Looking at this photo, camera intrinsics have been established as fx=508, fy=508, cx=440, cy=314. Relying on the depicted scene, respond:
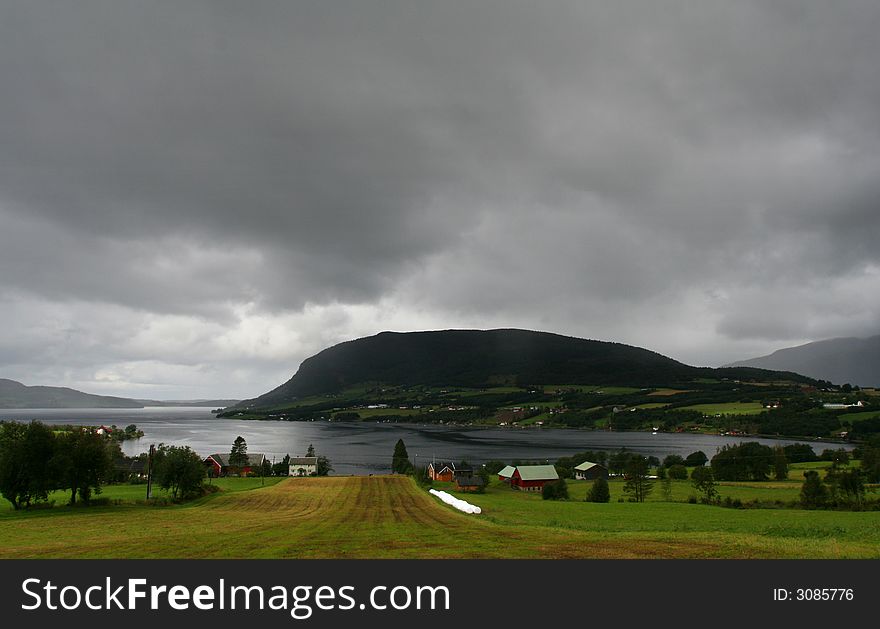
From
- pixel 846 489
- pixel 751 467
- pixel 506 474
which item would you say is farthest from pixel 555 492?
pixel 751 467

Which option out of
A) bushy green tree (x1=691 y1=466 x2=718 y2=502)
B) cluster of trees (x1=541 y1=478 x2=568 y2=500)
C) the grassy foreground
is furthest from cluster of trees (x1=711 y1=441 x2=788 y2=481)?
the grassy foreground

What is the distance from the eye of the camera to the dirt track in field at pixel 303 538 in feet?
56.0

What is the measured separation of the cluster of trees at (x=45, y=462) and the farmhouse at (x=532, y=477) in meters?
54.8

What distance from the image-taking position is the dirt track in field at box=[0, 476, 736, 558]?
17.1 m

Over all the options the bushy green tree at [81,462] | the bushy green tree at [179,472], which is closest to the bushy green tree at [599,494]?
the bushy green tree at [179,472]

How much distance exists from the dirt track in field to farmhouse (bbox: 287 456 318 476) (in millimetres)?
58184

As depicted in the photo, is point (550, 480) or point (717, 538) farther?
point (550, 480)

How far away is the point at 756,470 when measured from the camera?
79.0 metres

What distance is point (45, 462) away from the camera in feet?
141

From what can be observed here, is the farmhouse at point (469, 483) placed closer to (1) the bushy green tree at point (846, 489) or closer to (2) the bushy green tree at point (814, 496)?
(2) the bushy green tree at point (814, 496)
